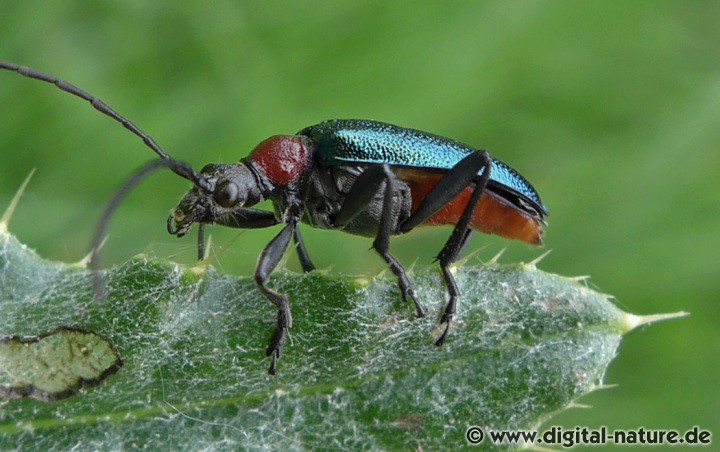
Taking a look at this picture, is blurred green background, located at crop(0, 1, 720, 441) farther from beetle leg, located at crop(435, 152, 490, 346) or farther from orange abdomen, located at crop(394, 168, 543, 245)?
beetle leg, located at crop(435, 152, 490, 346)

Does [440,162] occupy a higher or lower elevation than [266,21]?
lower

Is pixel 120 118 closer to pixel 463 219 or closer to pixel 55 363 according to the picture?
pixel 55 363

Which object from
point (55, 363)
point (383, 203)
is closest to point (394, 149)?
point (383, 203)

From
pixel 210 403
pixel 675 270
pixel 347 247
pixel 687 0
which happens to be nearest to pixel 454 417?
pixel 210 403

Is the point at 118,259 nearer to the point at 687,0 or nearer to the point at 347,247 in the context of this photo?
the point at 347,247

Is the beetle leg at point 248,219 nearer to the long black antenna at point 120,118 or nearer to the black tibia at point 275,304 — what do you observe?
the long black antenna at point 120,118

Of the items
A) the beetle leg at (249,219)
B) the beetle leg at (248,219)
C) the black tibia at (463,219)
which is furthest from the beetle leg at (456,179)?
the beetle leg at (248,219)

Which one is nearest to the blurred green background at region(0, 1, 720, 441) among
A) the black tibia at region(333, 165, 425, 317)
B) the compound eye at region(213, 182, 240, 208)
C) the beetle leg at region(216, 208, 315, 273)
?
the beetle leg at region(216, 208, 315, 273)
